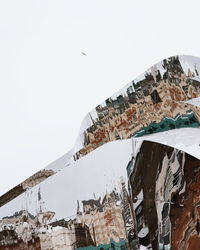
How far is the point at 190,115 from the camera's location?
725mm

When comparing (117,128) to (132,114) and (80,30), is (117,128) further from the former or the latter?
(80,30)

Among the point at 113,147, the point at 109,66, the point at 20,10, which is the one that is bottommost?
the point at 113,147

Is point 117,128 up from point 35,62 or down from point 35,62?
down

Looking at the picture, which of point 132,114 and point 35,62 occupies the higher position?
point 35,62

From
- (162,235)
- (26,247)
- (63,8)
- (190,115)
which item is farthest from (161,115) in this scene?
(63,8)

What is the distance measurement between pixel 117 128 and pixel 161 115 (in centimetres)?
7

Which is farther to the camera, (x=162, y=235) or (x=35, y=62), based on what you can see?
(x=35, y=62)

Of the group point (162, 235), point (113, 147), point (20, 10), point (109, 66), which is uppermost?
point (20, 10)

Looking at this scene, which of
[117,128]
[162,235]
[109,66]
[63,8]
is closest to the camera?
[162,235]

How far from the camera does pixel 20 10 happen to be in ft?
3.64

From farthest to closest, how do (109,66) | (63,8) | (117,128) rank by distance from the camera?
(63,8) < (109,66) < (117,128)

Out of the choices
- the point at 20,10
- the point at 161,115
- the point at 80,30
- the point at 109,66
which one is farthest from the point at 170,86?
the point at 20,10

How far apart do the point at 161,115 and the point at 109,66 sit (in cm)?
21

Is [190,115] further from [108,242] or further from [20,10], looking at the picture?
[20,10]
